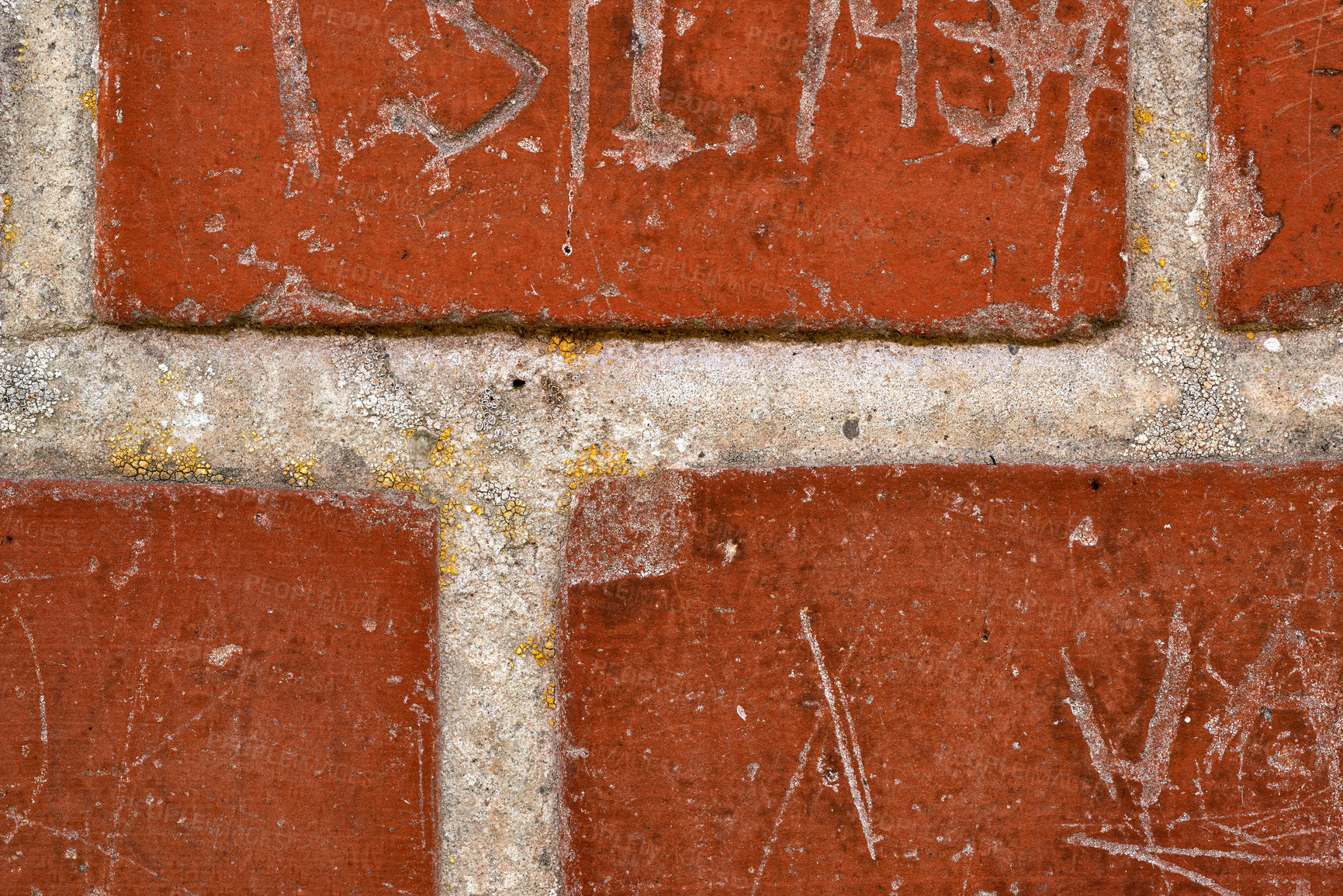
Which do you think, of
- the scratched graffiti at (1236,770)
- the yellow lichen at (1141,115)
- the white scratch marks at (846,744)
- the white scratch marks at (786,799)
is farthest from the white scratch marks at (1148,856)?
the yellow lichen at (1141,115)

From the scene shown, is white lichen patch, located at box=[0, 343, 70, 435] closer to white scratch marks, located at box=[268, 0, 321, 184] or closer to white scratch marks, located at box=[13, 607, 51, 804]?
white scratch marks, located at box=[13, 607, 51, 804]

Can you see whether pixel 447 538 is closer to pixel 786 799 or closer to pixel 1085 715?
pixel 786 799

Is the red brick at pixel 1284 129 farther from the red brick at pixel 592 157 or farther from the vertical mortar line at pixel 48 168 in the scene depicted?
the vertical mortar line at pixel 48 168

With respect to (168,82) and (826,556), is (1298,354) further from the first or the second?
(168,82)

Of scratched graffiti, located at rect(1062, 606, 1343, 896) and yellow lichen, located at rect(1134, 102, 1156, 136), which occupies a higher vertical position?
yellow lichen, located at rect(1134, 102, 1156, 136)

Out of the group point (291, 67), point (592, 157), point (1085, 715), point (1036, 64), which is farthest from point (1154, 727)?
point (291, 67)

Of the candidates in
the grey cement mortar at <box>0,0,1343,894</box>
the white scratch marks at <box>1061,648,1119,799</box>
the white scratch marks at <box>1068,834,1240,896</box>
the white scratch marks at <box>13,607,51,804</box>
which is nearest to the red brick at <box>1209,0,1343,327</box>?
the grey cement mortar at <box>0,0,1343,894</box>

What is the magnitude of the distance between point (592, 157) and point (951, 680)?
74.8 inches

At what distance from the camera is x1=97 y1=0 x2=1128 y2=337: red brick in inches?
97.9

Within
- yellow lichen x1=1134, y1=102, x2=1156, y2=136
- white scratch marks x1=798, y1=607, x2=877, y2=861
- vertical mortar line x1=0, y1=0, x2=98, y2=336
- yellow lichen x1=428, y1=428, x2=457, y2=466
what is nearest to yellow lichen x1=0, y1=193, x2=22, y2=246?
vertical mortar line x1=0, y1=0, x2=98, y2=336

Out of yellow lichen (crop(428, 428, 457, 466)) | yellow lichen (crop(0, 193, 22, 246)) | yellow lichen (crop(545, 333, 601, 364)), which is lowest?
yellow lichen (crop(428, 428, 457, 466))

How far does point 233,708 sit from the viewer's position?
2.49 meters

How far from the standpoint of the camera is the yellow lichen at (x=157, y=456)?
250cm

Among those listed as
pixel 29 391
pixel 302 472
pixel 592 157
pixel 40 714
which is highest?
pixel 592 157
